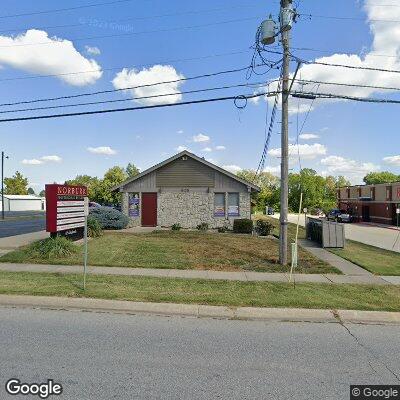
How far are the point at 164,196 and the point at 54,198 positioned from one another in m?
10.9

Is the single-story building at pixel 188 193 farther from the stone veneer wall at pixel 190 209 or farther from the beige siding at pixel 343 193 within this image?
the beige siding at pixel 343 193

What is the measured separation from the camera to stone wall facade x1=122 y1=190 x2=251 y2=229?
945 inches

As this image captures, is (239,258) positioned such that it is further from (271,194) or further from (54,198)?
(271,194)

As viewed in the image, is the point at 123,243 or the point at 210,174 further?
the point at 210,174

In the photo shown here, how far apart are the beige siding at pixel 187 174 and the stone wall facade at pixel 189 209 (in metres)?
0.61

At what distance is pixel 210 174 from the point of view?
2408cm

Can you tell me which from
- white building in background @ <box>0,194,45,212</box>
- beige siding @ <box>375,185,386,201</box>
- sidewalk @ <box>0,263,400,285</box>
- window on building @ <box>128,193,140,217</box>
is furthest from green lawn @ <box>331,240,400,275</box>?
white building in background @ <box>0,194,45,212</box>

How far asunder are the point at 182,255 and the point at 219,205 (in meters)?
11.2

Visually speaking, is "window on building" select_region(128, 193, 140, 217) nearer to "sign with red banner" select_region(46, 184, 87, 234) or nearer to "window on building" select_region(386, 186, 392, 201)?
"sign with red banner" select_region(46, 184, 87, 234)

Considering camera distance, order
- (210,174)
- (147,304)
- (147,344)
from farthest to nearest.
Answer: (210,174) < (147,304) < (147,344)

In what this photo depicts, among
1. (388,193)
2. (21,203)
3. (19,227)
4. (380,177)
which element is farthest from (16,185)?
(380,177)

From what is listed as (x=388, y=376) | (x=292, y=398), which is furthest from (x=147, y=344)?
(x=388, y=376)

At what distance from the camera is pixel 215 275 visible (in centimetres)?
1038

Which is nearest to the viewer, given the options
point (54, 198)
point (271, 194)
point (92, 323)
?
point (92, 323)
